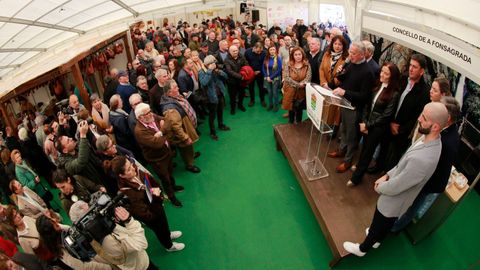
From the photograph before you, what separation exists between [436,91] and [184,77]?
310 cm

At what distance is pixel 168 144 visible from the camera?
3.06m

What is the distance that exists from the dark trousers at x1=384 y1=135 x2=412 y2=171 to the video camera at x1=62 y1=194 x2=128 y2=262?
273 centimetres

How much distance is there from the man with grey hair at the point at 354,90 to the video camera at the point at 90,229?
2313 millimetres

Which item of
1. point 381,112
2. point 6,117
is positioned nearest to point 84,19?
point 6,117

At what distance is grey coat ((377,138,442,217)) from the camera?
1627 mm

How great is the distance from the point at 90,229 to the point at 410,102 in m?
2.74

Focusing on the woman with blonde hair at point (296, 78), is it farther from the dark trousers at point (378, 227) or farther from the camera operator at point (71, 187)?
the camera operator at point (71, 187)

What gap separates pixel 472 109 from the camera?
2936mm

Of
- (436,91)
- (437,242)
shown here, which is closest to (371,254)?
(437,242)

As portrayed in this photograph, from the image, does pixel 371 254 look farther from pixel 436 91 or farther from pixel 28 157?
pixel 28 157

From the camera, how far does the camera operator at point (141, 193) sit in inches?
73.8

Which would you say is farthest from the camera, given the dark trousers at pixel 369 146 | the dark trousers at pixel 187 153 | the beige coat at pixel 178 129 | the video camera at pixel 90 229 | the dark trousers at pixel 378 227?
the dark trousers at pixel 187 153

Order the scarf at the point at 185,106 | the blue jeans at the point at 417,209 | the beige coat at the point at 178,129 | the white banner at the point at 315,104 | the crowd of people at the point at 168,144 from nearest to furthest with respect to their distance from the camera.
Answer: the crowd of people at the point at 168,144, the blue jeans at the point at 417,209, the white banner at the point at 315,104, the beige coat at the point at 178,129, the scarf at the point at 185,106

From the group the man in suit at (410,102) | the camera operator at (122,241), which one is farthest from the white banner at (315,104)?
the camera operator at (122,241)
